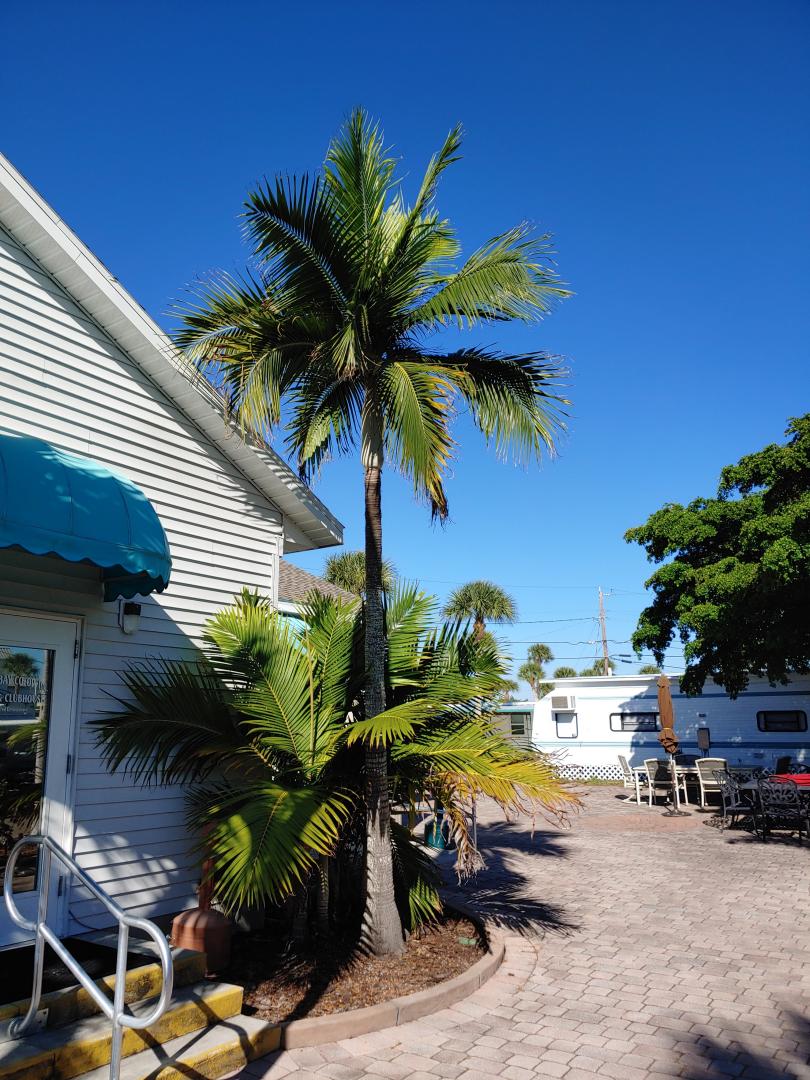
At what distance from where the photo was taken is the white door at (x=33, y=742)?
5645mm

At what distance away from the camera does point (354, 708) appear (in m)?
7.08

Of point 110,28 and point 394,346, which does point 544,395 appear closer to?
point 394,346

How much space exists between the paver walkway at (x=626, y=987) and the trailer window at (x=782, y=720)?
447 inches

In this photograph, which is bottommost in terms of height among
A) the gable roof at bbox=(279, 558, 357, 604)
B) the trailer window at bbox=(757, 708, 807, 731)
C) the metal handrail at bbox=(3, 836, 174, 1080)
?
the metal handrail at bbox=(3, 836, 174, 1080)

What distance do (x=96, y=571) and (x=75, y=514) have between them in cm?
142

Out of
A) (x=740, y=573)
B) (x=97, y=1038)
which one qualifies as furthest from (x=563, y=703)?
(x=97, y=1038)

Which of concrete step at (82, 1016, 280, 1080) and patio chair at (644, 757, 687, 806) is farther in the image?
patio chair at (644, 757, 687, 806)

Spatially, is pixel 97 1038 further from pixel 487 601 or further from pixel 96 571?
pixel 487 601

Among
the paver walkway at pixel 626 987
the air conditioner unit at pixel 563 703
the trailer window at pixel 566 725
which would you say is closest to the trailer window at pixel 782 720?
the air conditioner unit at pixel 563 703

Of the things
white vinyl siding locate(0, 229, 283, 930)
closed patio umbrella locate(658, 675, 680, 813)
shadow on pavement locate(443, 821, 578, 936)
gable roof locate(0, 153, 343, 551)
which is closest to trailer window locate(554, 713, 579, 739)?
closed patio umbrella locate(658, 675, 680, 813)

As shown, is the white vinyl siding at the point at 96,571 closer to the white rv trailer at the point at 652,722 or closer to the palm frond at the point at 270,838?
the palm frond at the point at 270,838

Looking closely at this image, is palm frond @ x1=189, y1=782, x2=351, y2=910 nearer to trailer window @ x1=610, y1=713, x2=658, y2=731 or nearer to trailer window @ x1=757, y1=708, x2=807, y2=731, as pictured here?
trailer window @ x1=757, y1=708, x2=807, y2=731

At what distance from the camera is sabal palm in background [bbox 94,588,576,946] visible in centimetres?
596

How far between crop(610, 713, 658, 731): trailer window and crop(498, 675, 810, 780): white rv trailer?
0.03 m
